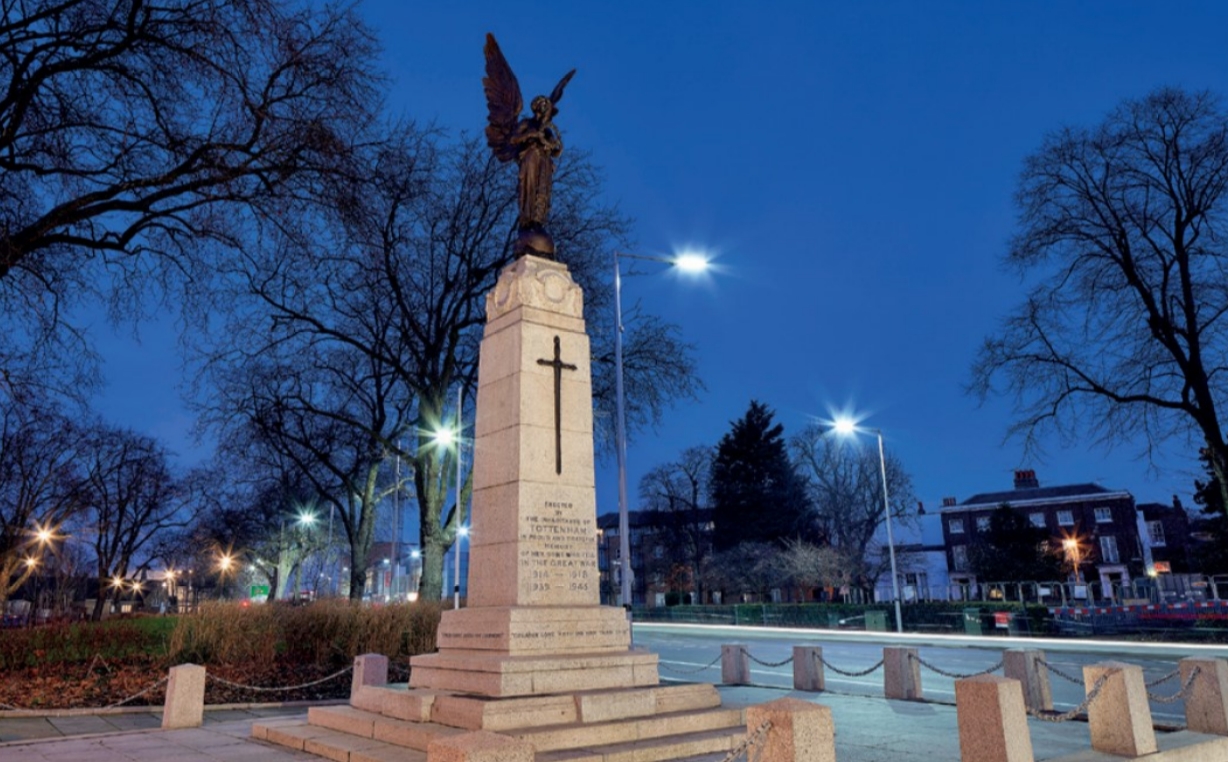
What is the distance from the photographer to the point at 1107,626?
2936 centimetres

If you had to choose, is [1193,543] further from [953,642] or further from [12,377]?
[12,377]

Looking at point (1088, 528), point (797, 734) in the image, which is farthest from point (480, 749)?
point (1088, 528)

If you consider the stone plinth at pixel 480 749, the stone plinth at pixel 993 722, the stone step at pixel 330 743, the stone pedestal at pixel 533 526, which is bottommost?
the stone step at pixel 330 743

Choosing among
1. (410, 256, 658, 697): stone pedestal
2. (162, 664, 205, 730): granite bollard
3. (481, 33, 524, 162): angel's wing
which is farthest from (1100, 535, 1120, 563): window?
(162, 664, 205, 730): granite bollard

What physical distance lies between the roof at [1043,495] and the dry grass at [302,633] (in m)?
63.3

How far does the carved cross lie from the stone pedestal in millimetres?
16

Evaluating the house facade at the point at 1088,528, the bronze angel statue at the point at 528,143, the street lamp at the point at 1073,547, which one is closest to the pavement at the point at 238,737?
the bronze angel statue at the point at 528,143

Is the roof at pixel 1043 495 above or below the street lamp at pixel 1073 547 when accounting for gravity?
above

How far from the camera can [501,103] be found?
13.3 m

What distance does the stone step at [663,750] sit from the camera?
7941 mm

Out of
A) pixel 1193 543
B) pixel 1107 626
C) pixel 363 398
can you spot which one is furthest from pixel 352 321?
pixel 1193 543

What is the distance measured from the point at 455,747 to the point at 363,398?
91.5 feet

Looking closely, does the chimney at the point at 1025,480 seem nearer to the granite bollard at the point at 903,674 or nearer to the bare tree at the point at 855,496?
the bare tree at the point at 855,496

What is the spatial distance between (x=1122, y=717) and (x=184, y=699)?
40.4ft
